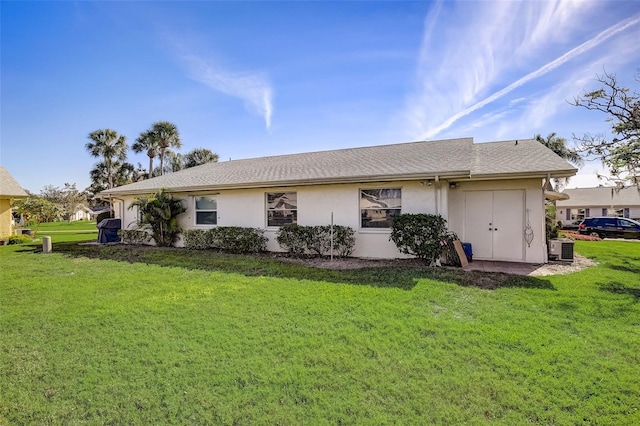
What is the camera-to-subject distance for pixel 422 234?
29.0 feet

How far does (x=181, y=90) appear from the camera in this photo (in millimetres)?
12984

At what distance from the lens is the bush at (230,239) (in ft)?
38.0

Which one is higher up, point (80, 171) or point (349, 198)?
point (80, 171)

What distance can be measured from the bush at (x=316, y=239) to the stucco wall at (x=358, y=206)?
39 cm

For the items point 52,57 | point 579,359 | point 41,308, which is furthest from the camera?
point 52,57

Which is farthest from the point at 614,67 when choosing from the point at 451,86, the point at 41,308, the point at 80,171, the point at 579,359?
the point at 80,171

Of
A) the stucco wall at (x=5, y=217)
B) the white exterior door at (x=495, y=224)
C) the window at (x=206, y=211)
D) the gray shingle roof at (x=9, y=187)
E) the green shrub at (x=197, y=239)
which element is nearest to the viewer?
the white exterior door at (x=495, y=224)

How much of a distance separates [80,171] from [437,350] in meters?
48.6

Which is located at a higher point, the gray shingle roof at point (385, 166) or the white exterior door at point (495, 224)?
the gray shingle roof at point (385, 166)

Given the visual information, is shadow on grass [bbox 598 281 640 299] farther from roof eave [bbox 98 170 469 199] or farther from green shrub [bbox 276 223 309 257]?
green shrub [bbox 276 223 309 257]

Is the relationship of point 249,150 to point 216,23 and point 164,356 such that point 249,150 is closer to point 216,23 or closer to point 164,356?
point 216,23

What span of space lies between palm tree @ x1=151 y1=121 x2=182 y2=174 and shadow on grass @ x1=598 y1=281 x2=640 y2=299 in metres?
36.5

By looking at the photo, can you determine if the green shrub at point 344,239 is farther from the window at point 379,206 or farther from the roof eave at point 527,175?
the roof eave at point 527,175

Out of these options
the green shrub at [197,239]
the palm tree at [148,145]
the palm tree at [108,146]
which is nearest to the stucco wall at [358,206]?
the green shrub at [197,239]
